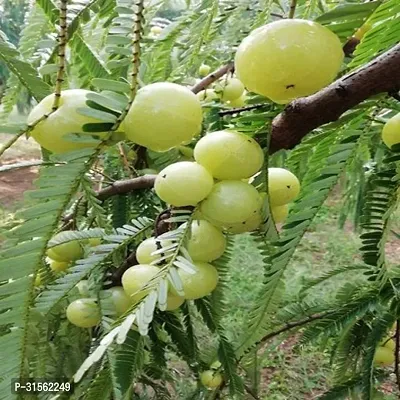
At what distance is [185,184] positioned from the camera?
41cm

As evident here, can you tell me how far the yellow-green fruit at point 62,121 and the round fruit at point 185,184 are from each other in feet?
0.35

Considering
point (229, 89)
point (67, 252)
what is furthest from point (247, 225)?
point (229, 89)

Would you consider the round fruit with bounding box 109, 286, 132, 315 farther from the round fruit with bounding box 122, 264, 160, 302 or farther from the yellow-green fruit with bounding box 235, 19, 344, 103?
the yellow-green fruit with bounding box 235, 19, 344, 103

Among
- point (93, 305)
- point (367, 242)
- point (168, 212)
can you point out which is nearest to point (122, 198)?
point (93, 305)

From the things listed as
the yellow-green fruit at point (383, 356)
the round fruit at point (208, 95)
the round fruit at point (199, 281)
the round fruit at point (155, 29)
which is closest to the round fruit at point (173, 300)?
the round fruit at point (199, 281)

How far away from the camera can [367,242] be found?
0.55 m

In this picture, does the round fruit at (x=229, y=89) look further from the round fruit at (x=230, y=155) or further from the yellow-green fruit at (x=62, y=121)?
the yellow-green fruit at (x=62, y=121)

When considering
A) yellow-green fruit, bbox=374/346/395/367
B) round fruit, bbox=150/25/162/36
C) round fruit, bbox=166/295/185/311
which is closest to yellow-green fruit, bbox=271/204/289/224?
round fruit, bbox=166/295/185/311

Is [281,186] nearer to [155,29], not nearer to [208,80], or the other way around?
[208,80]

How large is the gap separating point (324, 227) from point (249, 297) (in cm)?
140

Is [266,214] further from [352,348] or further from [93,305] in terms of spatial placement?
[352,348]

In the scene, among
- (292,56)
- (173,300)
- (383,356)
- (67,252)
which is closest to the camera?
(292,56)

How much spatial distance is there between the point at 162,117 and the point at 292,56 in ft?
0.28

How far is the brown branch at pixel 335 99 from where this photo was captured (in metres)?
0.37
